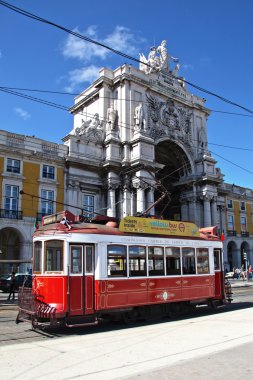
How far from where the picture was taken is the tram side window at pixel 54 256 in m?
11.3

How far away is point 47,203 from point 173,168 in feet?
65.1

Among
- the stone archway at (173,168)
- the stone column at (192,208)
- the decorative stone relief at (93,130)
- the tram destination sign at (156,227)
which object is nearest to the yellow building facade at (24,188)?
the decorative stone relief at (93,130)

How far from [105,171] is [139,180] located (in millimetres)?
3721

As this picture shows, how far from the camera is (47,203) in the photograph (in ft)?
112

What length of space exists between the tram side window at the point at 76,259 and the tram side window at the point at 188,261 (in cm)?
452

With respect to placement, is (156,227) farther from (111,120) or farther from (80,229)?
(111,120)

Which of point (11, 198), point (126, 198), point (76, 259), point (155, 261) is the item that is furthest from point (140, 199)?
point (76, 259)

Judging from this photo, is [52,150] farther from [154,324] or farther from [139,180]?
[154,324]

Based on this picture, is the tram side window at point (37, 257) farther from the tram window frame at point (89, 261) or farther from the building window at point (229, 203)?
the building window at point (229, 203)

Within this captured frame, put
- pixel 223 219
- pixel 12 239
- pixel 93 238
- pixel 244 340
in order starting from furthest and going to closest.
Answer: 1. pixel 223 219
2. pixel 12 239
3. pixel 93 238
4. pixel 244 340

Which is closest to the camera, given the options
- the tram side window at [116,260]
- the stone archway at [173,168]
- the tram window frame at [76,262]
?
the tram window frame at [76,262]

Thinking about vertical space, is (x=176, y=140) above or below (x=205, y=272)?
above

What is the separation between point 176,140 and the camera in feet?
147

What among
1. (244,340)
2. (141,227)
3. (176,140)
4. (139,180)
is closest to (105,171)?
(139,180)
